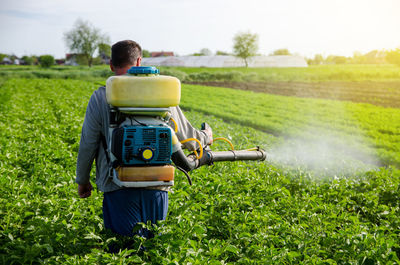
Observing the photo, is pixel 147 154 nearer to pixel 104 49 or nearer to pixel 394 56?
pixel 394 56

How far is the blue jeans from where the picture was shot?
2.54 meters

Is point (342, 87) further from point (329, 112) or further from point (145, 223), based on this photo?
point (145, 223)

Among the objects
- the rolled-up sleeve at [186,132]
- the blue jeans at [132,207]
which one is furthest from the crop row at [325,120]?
the blue jeans at [132,207]

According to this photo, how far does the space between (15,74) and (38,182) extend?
34.5 m

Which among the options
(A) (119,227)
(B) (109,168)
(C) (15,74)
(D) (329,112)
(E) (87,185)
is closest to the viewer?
(B) (109,168)

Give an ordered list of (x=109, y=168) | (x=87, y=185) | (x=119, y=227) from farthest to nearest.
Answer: (x=87, y=185) < (x=119, y=227) < (x=109, y=168)

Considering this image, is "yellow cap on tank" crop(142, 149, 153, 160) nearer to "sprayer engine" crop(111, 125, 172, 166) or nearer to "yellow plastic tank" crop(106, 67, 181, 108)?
"sprayer engine" crop(111, 125, 172, 166)

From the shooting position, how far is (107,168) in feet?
8.45

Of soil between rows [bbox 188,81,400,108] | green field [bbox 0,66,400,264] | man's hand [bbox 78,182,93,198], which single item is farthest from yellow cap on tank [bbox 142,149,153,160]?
soil between rows [bbox 188,81,400,108]

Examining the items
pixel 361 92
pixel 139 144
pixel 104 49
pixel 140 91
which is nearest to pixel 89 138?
pixel 139 144

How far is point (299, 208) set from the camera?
454cm

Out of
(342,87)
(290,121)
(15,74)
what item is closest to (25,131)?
(290,121)

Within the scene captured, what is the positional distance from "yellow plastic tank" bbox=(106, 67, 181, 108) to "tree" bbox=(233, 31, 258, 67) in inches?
2484

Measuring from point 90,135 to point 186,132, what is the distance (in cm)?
73
